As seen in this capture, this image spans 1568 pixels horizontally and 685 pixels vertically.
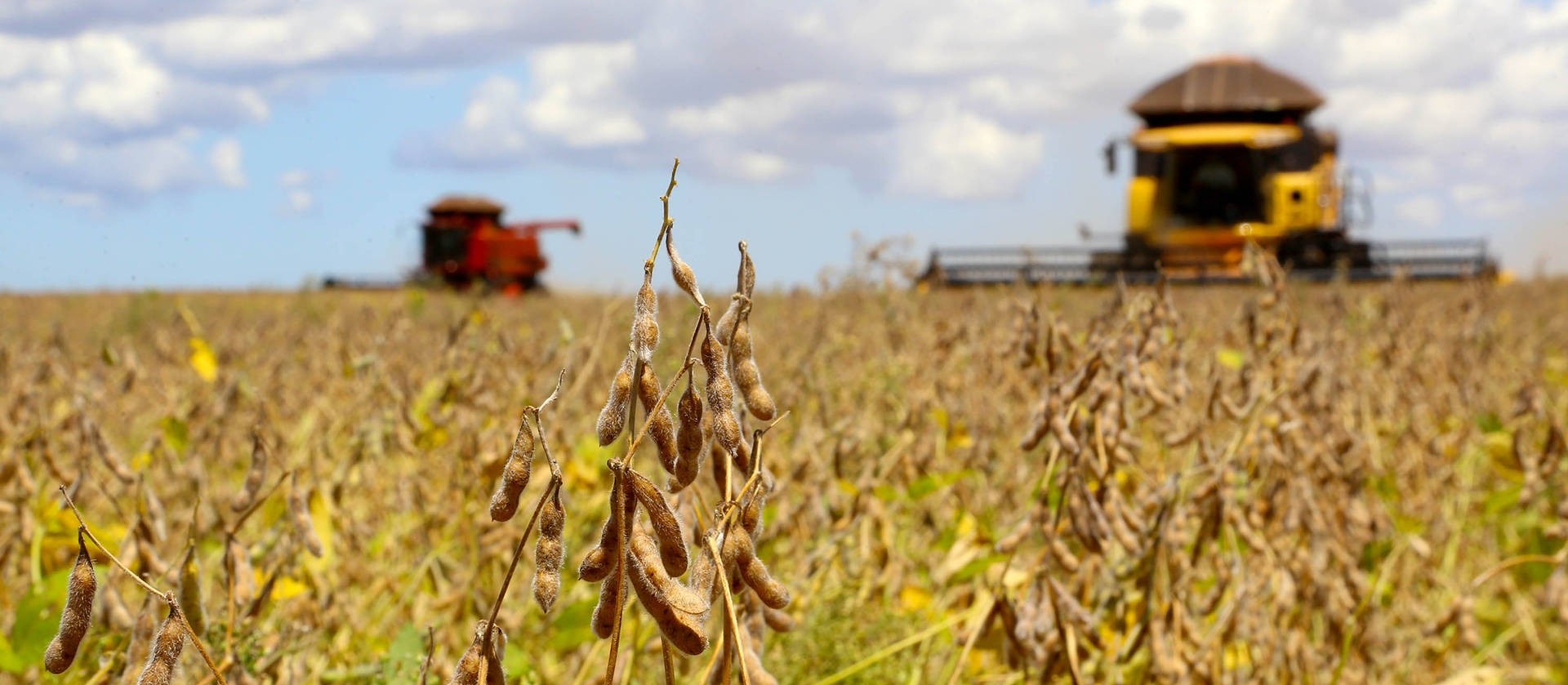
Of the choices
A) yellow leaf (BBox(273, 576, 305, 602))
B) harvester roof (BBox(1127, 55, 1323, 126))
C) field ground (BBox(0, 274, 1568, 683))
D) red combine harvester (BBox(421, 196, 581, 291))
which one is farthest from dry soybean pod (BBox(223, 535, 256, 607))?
red combine harvester (BBox(421, 196, 581, 291))

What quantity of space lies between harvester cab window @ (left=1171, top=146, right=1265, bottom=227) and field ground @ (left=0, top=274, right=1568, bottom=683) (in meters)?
15.6

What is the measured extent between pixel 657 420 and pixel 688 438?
0.06 m

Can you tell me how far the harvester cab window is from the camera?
1986 cm

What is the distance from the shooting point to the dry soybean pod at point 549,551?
102 cm

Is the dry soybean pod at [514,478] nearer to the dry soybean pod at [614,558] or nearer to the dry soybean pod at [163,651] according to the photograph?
the dry soybean pod at [614,558]

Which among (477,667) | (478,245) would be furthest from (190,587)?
(478,245)

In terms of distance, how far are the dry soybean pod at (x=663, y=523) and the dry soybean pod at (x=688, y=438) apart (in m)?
0.04

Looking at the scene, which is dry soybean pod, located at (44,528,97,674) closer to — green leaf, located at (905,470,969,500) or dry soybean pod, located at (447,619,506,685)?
dry soybean pod, located at (447,619,506,685)

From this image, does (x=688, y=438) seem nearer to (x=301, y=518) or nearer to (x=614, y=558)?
(x=614, y=558)

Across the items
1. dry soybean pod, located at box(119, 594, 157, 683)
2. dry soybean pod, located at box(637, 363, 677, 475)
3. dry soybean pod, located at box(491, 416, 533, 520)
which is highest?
dry soybean pod, located at box(637, 363, 677, 475)

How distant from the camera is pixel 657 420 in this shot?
1.03 m

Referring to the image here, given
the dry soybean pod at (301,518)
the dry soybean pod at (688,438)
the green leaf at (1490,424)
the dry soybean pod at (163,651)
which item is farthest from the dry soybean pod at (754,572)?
the green leaf at (1490,424)

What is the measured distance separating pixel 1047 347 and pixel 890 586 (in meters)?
0.91

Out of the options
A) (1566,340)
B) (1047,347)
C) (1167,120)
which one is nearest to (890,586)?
(1047,347)
